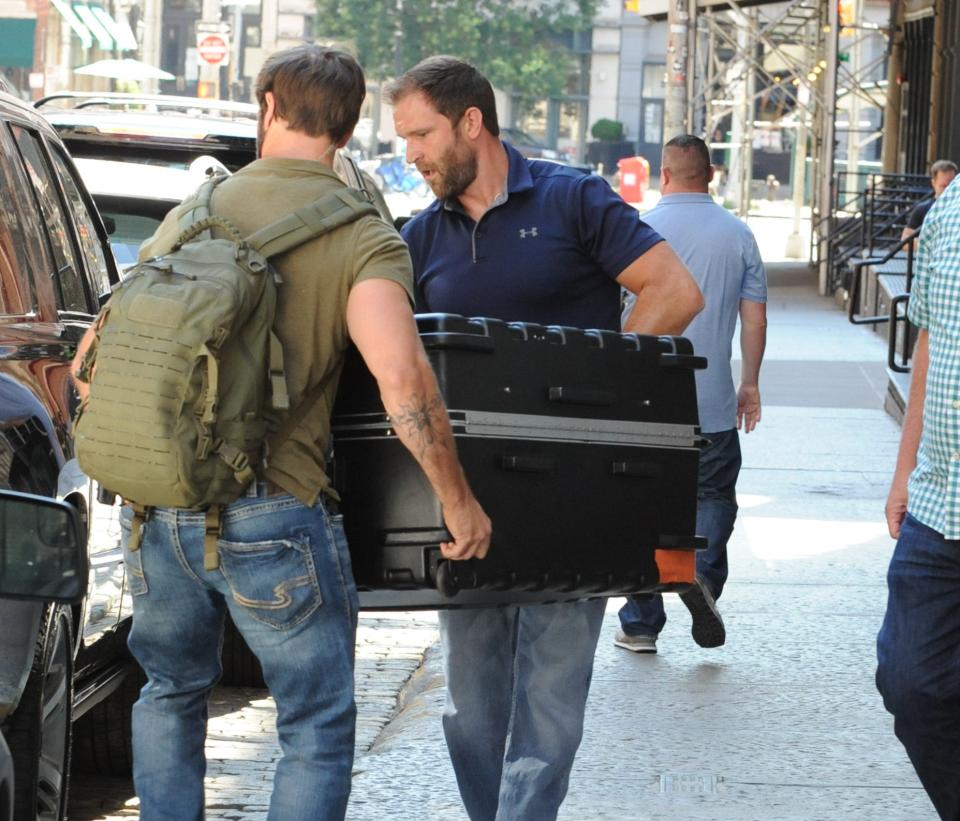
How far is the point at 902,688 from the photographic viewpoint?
406cm

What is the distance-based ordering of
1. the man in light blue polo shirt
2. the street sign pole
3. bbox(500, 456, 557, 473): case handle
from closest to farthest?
bbox(500, 456, 557, 473): case handle < the man in light blue polo shirt < the street sign pole

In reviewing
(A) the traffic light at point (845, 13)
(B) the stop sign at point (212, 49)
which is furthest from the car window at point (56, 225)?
(B) the stop sign at point (212, 49)

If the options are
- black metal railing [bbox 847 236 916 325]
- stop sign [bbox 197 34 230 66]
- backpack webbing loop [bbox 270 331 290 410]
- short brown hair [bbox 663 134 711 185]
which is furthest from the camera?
stop sign [bbox 197 34 230 66]

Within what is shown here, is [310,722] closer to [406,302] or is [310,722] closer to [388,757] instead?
[406,302]

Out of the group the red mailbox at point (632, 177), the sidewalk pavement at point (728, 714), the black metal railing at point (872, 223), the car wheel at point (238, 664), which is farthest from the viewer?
the red mailbox at point (632, 177)

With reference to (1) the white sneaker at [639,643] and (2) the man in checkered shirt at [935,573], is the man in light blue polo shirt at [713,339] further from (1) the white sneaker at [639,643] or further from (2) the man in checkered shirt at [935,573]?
(2) the man in checkered shirt at [935,573]

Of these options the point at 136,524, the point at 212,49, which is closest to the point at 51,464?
the point at 136,524

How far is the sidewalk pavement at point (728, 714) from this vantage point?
5266 mm

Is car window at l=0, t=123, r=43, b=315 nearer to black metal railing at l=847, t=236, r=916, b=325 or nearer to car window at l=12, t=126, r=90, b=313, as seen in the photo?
car window at l=12, t=126, r=90, b=313

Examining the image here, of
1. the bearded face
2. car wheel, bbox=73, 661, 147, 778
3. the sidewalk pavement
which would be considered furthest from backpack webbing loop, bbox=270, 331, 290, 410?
car wheel, bbox=73, 661, 147, 778

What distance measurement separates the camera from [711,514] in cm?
708

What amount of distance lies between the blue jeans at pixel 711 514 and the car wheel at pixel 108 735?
2.14 m

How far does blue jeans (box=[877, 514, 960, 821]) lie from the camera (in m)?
4.02

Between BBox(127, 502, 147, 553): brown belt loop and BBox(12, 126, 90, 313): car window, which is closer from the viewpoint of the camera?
BBox(127, 502, 147, 553): brown belt loop
